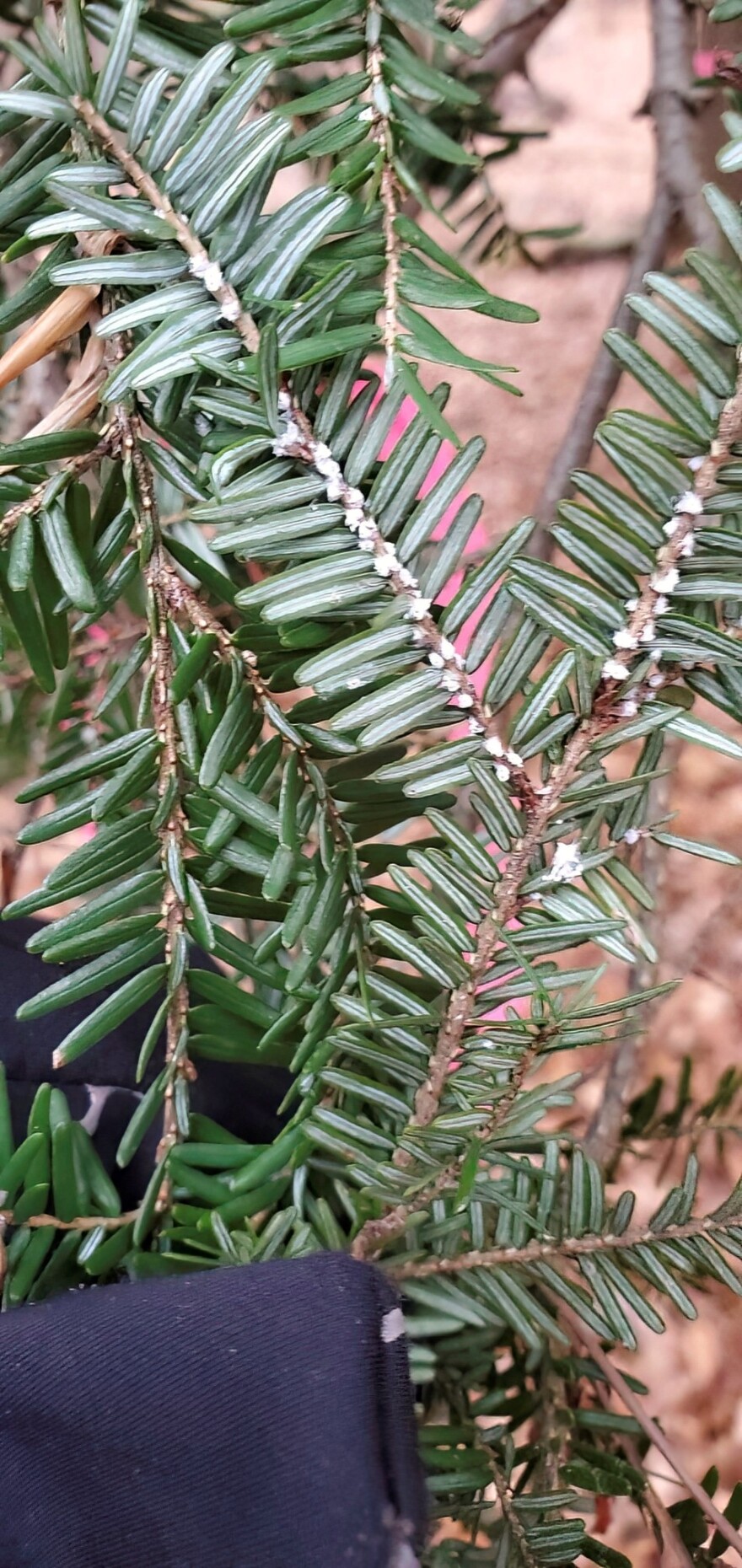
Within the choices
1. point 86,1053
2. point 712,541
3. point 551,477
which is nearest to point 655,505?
point 712,541

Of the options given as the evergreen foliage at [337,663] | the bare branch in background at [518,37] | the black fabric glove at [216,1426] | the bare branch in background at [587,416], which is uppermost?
the bare branch in background at [518,37]

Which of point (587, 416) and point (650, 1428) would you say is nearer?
point (650, 1428)

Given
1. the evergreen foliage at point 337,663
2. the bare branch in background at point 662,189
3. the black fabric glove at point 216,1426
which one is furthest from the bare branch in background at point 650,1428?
the bare branch in background at point 662,189

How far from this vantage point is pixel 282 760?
0.29 metres

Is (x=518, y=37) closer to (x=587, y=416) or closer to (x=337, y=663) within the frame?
(x=587, y=416)

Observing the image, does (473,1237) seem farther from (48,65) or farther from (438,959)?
(48,65)

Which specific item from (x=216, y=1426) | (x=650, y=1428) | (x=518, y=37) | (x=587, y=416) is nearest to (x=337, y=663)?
(x=216, y=1426)

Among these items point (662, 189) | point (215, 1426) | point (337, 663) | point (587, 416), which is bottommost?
point (215, 1426)

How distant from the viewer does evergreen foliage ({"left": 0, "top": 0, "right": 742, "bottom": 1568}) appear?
0.20 metres

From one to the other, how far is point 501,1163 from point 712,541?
0.66 ft

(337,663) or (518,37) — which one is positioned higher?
(518,37)

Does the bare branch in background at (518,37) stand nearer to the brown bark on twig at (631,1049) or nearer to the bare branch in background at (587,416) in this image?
the bare branch in background at (587,416)

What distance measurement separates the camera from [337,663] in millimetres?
214

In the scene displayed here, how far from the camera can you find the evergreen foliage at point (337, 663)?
0.67ft
